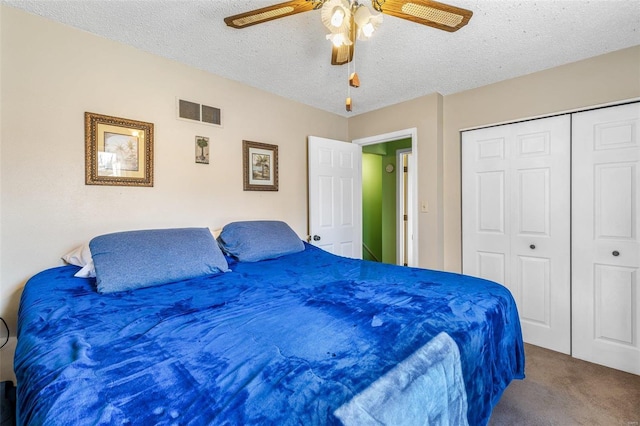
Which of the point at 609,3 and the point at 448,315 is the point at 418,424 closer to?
the point at 448,315

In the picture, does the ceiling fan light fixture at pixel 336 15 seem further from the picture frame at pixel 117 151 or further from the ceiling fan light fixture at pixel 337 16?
the picture frame at pixel 117 151

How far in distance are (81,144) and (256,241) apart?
1.32 m

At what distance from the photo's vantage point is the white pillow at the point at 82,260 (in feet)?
5.39

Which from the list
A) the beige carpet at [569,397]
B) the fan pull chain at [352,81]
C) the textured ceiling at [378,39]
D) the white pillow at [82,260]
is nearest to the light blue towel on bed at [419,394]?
the beige carpet at [569,397]

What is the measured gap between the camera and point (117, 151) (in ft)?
6.75

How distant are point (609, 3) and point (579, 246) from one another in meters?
1.68

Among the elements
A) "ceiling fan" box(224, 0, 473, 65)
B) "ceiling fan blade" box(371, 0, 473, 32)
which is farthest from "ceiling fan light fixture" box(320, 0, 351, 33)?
"ceiling fan blade" box(371, 0, 473, 32)

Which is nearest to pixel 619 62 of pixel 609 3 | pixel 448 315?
pixel 609 3

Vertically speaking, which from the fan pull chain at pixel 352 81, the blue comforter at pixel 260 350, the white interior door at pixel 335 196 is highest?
the fan pull chain at pixel 352 81

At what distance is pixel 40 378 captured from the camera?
29.5 inches

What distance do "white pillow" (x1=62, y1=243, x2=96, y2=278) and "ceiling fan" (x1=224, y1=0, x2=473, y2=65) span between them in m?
1.59

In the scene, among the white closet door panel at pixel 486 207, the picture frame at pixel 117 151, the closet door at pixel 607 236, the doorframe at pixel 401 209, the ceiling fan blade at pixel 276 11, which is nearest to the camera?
the ceiling fan blade at pixel 276 11

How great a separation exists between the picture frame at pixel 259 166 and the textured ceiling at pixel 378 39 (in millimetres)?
599

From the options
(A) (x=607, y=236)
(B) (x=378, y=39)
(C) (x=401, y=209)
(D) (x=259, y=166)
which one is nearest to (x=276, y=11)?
(B) (x=378, y=39)
